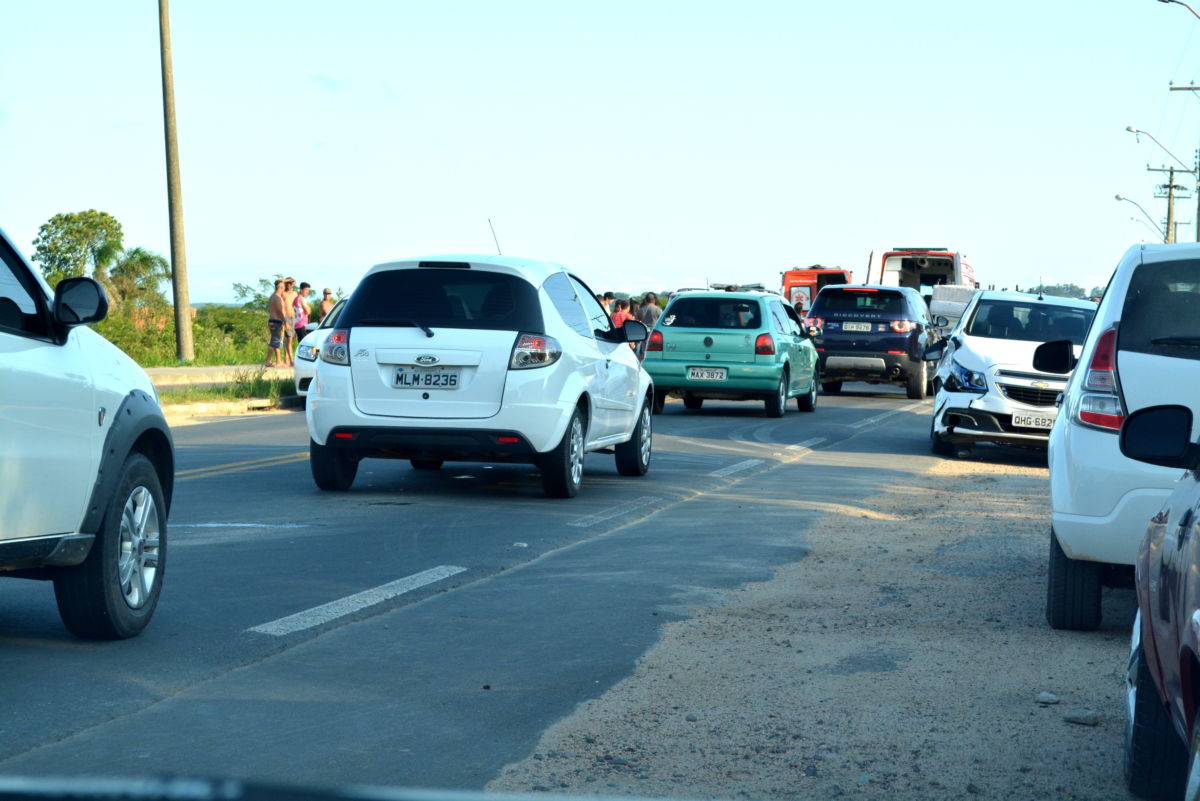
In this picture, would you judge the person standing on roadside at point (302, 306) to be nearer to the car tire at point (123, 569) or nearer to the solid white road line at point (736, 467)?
the solid white road line at point (736, 467)

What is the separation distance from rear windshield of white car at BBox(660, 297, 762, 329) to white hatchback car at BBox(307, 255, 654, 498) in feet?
35.5

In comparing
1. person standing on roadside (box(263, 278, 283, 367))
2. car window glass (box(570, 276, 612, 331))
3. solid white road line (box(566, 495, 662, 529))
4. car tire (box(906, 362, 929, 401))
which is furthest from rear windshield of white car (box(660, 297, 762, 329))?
solid white road line (box(566, 495, 662, 529))

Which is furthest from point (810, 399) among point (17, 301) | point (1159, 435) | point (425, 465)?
point (1159, 435)

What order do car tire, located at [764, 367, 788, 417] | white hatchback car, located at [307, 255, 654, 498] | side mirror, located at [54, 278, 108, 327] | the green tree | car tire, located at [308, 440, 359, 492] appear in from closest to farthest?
1. side mirror, located at [54, 278, 108, 327]
2. white hatchback car, located at [307, 255, 654, 498]
3. car tire, located at [308, 440, 359, 492]
4. car tire, located at [764, 367, 788, 417]
5. the green tree

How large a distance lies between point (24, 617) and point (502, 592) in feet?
7.10

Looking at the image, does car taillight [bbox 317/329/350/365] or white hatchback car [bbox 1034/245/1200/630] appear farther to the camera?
car taillight [bbox 317/329/350/365]

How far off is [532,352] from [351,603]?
13.8 feet

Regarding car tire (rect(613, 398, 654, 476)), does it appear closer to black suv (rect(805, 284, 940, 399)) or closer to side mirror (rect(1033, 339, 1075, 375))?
side mirror (rect(1033, 339, 1075, 375))

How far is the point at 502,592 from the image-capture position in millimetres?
7574

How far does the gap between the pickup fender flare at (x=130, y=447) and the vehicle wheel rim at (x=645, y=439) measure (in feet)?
23.9

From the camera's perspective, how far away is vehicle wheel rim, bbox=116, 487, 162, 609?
6.27 meters

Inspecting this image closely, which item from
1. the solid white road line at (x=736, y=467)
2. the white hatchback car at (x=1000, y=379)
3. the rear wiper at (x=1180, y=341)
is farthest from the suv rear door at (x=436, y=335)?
the white hatchback car at (x=1000, y=379)

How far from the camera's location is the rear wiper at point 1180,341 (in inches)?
251

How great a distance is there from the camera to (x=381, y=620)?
6.82 metres
